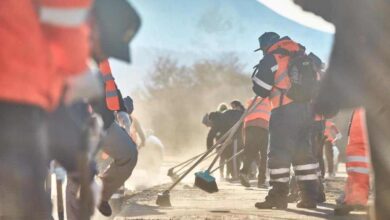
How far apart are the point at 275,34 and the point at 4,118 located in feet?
12.0

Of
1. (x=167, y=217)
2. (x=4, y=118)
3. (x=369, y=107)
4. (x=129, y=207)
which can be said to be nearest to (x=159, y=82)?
(x=129, y=207)

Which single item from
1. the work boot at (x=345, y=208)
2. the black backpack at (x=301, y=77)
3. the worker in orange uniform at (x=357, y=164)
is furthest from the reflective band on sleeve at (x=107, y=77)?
the black backpack at (x=301, y=77)

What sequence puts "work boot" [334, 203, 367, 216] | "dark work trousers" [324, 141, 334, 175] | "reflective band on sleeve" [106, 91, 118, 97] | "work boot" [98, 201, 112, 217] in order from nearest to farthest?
1. "work boot" [98, 201, 112, 217]
2. "reflective band on sleeve" [106, 91, 118, 97]
3. "work boot" [334, 203, 367, 216]
4. "dark work trousers" [324, 141, 334, 175]

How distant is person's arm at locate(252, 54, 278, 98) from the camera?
506 cm

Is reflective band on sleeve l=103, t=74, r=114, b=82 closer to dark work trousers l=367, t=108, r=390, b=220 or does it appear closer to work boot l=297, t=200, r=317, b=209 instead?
dark work trousers l=367, t=108, r=390, b=220

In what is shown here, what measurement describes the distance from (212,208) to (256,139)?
2573 millimetres

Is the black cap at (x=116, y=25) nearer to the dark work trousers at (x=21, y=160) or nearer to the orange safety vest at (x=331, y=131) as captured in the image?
the dark work trousers at (x=21, y=160)

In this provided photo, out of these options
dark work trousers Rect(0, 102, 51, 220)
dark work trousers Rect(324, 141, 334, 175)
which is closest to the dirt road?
dark work trousers Rect(0, 102, 51, 220)

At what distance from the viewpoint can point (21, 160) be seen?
1.71 m

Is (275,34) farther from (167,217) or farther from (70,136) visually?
(70,136)

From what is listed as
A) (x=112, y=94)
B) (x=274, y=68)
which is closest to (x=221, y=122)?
(x=274, y=68)

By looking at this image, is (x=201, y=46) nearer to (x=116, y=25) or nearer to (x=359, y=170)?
(x=359, y=170)

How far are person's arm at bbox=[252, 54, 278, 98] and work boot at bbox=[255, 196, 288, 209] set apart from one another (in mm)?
620

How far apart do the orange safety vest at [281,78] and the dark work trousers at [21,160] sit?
348 centimetres
